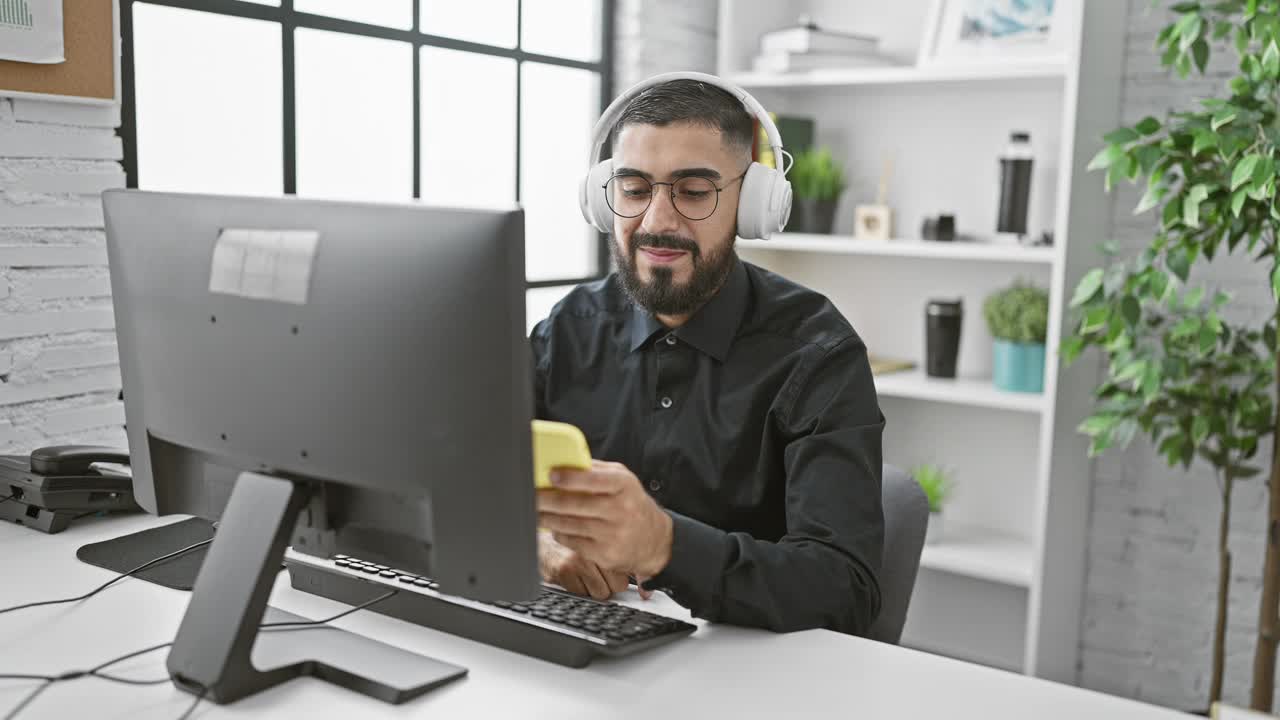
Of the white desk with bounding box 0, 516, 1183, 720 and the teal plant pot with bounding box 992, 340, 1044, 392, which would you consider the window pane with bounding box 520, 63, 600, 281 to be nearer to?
the teal plant pot with bounding box 992, 340, 1044, 392

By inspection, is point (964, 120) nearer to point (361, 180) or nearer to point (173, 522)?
point (361, 180)

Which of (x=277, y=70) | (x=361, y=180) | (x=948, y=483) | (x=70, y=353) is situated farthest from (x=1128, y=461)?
(x=70, y=353)

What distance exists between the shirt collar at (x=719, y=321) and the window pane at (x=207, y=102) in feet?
3.69

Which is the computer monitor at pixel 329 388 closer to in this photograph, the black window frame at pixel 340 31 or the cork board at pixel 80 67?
the cork board at pixel 80 67

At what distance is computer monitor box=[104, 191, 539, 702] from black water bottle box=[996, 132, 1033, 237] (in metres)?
2.26

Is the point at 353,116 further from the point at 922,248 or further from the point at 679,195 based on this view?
the point at 922,248

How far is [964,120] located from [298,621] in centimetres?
252

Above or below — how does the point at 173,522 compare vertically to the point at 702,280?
below

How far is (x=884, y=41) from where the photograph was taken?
3.39 metres

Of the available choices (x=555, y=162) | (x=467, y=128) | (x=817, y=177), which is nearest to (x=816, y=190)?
(x=817, y=177)

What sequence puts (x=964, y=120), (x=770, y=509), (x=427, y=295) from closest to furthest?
(x=427, y=295)
(x=770, y=509)
(x=964, y=120)

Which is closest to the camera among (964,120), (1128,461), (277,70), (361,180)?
(277,70)

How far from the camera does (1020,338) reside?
2963 mm

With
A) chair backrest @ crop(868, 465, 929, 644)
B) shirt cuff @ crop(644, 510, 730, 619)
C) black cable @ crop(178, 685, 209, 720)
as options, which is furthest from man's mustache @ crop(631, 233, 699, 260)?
black cable @ crop(178, 685, 209, 720)
